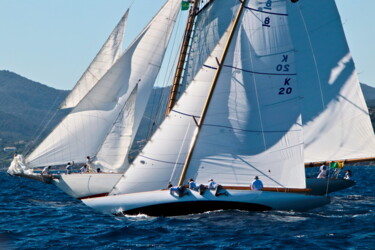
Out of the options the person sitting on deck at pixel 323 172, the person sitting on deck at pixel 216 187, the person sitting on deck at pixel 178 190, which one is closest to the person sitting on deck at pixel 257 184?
the person sitting on deck at pixel 216 187

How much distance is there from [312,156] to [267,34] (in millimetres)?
14949

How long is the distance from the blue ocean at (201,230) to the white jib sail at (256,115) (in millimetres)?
2046

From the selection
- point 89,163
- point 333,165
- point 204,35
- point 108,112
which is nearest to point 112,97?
point 108,112

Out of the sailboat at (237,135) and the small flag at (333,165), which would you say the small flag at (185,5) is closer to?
the sailboat at (237,135)

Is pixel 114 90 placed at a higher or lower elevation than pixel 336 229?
higher

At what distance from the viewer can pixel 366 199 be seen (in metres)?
43.6

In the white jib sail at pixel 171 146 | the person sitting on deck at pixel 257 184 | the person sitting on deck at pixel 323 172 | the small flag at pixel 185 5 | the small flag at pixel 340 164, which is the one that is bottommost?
the person sitting on deck at pixel 257 184

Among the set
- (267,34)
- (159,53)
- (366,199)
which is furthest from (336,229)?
(159,53)

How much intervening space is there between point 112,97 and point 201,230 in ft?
70.0

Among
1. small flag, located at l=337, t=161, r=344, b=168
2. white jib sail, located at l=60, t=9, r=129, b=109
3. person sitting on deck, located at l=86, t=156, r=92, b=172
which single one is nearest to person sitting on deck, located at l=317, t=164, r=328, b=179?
small flag, located at l=337, t=161, r=344, b=168

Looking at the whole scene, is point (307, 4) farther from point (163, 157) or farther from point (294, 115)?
point (163, 157)

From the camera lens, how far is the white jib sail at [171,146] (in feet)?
104

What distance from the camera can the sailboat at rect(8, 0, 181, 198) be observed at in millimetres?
45969

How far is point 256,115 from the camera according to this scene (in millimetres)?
32125
